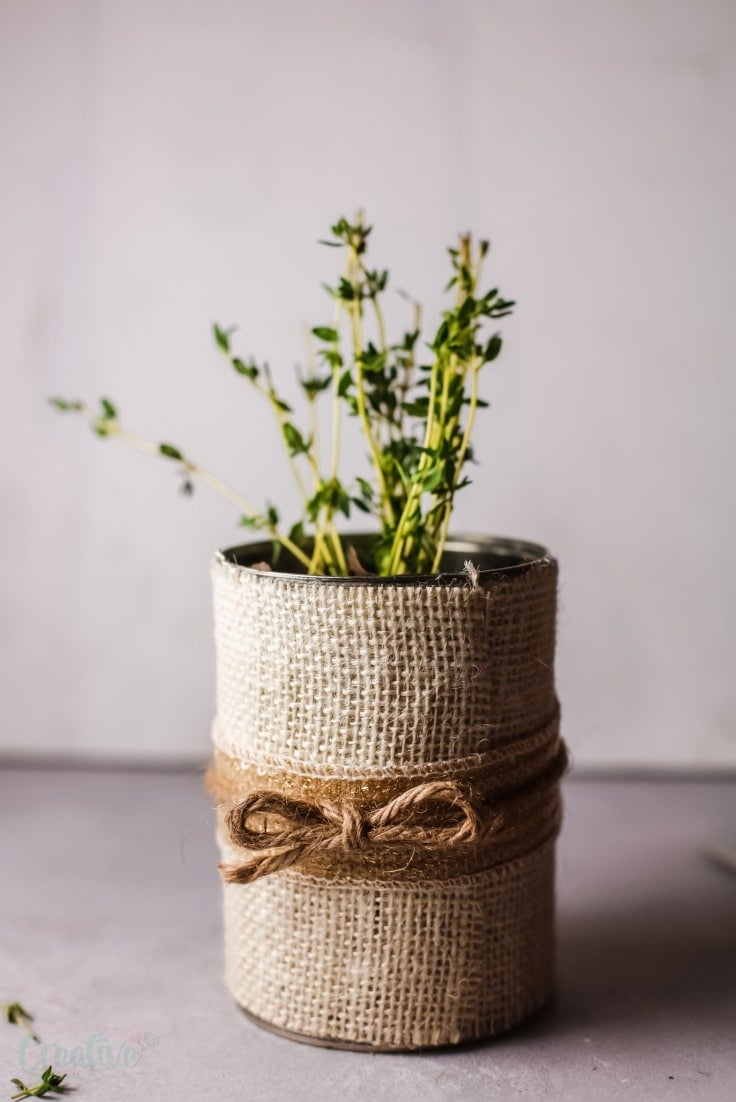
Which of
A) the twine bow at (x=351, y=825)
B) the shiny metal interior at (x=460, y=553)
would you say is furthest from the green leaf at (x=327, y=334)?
the twine bow at (x=351, y=825)

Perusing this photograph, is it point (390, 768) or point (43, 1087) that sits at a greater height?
point (390, 768)

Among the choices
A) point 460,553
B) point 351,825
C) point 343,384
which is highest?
point 343,384

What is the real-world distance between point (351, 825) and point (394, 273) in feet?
2.07

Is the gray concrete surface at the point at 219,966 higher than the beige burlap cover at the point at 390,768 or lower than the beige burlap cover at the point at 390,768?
lower

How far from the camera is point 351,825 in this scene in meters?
0.59

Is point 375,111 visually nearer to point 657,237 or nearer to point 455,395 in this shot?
point 657,237

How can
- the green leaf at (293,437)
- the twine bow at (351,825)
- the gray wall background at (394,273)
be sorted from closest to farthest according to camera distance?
the twine bow at (351,825) → the green leaf at (293,437) → the gray wall background at (394,273)

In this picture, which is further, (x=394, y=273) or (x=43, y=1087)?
(x=394, y=273)

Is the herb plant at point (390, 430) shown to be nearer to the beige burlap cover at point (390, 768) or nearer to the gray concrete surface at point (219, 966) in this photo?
the beige burlap cover at point (390, 768)

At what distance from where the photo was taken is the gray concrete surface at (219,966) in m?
0.61

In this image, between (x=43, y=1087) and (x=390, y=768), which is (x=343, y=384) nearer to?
(x=390, y=768)

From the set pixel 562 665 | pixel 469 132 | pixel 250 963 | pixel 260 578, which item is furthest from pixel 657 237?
pixel 250 963

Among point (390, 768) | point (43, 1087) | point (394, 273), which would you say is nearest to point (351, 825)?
point (390, 768)

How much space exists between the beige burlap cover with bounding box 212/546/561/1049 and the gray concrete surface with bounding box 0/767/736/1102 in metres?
0.03
